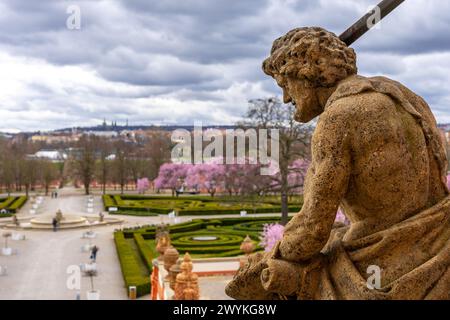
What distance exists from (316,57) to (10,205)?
47.6 metres

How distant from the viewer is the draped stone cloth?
2986mm

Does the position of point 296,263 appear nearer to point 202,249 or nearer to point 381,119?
point 381,119

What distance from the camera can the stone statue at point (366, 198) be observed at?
307 centimetres

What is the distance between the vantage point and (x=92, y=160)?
63375 millimetres

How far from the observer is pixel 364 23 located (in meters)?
3.39

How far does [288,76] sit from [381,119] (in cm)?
65

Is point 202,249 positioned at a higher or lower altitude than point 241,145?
→ lower

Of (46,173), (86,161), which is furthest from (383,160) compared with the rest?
(46,173)

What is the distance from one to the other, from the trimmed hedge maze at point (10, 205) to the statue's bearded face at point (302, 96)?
42.2 metres

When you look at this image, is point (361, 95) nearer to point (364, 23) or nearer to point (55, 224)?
point (364, 23)

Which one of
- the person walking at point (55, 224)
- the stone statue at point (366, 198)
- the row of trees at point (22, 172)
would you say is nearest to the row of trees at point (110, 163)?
the row of trees at point (22, 172)
